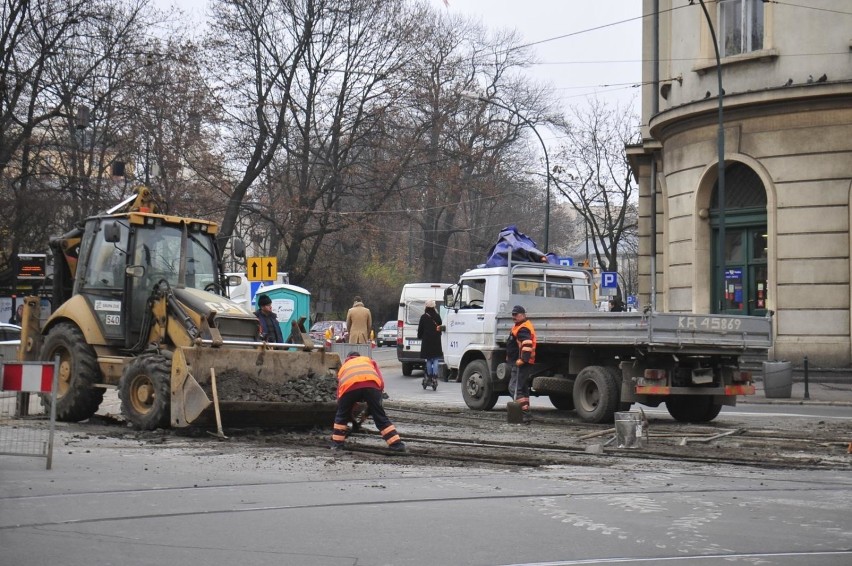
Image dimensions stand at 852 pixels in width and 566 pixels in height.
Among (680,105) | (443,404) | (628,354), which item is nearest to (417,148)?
(680,105)

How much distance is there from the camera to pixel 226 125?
4347 centimetres

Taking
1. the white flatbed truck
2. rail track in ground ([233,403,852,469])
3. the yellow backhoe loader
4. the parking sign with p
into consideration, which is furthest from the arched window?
the yellow backhoe loader

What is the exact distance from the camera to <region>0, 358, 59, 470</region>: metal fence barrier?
33.6ft

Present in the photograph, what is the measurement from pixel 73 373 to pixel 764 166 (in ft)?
61.9

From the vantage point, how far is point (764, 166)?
28.1 metres

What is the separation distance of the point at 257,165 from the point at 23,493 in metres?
36.7

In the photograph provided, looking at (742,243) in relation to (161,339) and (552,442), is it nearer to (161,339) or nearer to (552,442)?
(552,442)

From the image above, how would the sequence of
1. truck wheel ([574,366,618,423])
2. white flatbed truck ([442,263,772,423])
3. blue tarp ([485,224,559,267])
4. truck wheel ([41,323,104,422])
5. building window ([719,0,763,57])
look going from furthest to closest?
building window ([719,0,763,57])
blue tarp ([485,224,559,267])
truck wheel ([574,366,618,423])
white flatbed truck ([442,263,772,423])
truck wheel ([41,323,104,422])

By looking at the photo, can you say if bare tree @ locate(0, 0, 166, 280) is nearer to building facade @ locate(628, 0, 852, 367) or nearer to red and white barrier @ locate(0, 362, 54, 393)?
building facade @ locate(628, 0, 852, 367)

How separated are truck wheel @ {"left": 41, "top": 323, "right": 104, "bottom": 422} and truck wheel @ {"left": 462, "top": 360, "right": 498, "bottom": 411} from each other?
7023mm

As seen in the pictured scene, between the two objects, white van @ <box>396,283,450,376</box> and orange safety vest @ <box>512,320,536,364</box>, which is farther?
white van @ <box>396,283,450,376</box>

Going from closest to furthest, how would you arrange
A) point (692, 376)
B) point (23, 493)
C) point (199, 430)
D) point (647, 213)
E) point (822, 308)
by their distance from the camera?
point (23, 493) → point (199, 430) → point (692, 376) → point (822, 308) → point (647, 213)

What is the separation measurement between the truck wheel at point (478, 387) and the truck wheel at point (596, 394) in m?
2.30

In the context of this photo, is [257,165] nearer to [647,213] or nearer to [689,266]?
[647,213]
